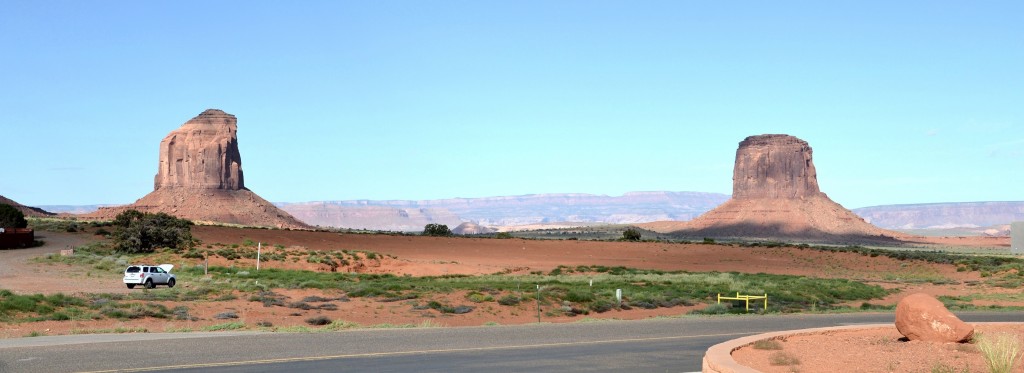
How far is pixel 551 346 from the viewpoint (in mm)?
20750

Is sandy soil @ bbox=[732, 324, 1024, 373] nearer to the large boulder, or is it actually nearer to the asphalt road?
the large boulder

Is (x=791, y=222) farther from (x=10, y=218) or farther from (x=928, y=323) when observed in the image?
(x=928, y=323)

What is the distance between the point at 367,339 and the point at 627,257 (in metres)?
60.9

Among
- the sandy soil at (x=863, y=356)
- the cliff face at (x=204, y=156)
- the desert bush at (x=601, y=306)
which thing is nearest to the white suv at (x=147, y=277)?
the desert bush at (x=601, y=306)

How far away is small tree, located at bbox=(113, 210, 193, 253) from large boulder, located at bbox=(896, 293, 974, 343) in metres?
49.8

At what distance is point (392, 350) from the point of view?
1964 cm

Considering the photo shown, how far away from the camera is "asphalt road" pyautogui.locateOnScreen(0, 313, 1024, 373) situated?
54.2 ft

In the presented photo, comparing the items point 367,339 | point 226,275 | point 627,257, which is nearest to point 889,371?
point 367,339

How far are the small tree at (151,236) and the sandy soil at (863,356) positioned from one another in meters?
49.0

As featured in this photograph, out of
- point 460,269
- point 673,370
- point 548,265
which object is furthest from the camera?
point 548,265

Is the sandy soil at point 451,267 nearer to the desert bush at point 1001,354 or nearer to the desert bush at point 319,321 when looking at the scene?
the desert bush at point 319,321

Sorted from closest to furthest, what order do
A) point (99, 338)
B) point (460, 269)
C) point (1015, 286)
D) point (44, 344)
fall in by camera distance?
point (44, 344)
point (99, 338)
point (1015, 286)
point (460, 269)

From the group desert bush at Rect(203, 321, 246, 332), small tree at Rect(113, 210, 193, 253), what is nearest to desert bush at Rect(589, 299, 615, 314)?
desert bush at Rect(203, 321, 246, 332)

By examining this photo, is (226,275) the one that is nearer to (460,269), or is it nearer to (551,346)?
(460,269)
